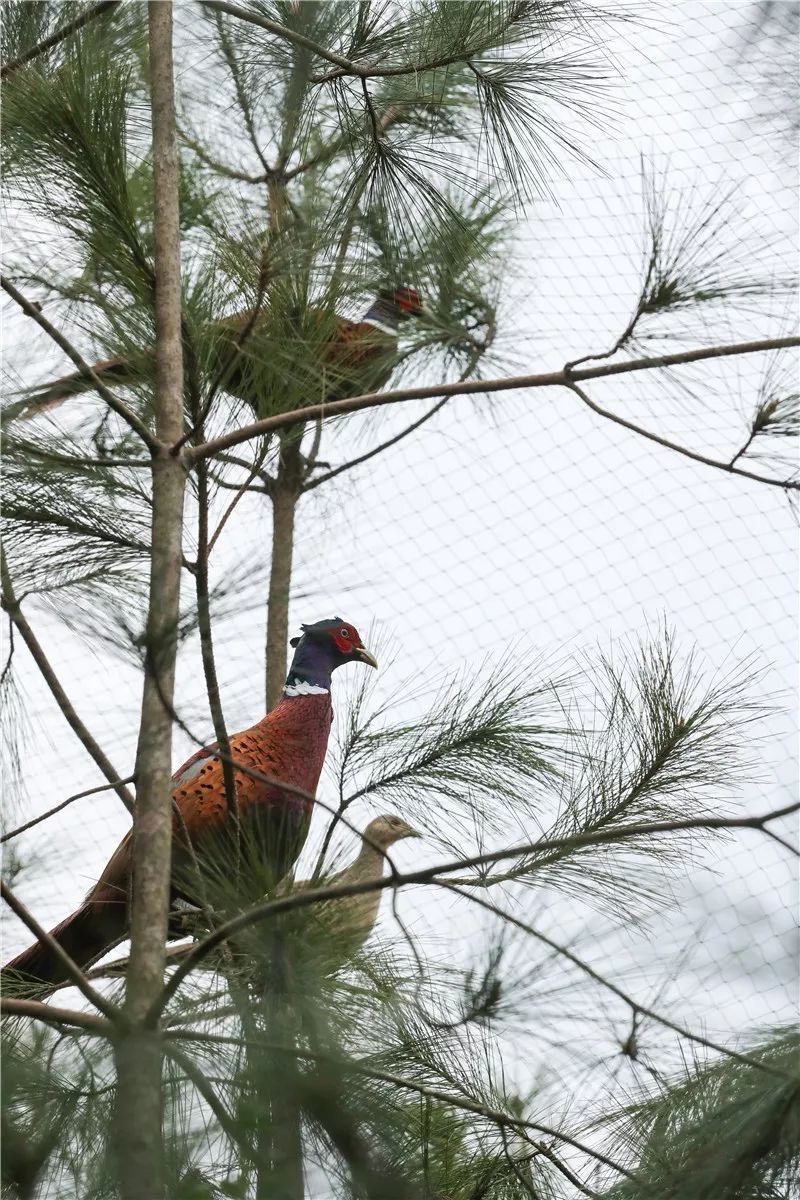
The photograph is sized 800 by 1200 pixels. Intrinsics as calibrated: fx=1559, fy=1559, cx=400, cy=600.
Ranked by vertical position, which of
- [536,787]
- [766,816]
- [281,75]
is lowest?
[766,816]

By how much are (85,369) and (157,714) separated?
42 centimetres

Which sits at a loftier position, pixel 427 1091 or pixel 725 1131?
pixel 427 1091

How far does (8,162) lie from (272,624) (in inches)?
41.6

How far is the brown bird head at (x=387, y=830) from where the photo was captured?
2.40m

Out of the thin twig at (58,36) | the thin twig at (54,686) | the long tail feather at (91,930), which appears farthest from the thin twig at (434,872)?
the thin twig at (58,36)

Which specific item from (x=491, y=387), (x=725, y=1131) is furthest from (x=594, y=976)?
(x=491, y=387)

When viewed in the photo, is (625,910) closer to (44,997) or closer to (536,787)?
(536,787)

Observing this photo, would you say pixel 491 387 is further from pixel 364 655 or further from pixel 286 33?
pixel 364 655

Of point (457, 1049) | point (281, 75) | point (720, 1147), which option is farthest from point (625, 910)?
point (281, 75)

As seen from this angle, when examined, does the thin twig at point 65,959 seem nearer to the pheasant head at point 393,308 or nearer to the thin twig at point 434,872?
the thin twig at point 434,872

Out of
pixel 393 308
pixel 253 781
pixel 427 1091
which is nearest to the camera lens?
pixel 427 1091

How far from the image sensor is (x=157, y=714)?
5.76 ft

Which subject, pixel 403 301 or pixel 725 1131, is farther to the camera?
pixel 403 301

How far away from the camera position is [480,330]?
7.02 feet
